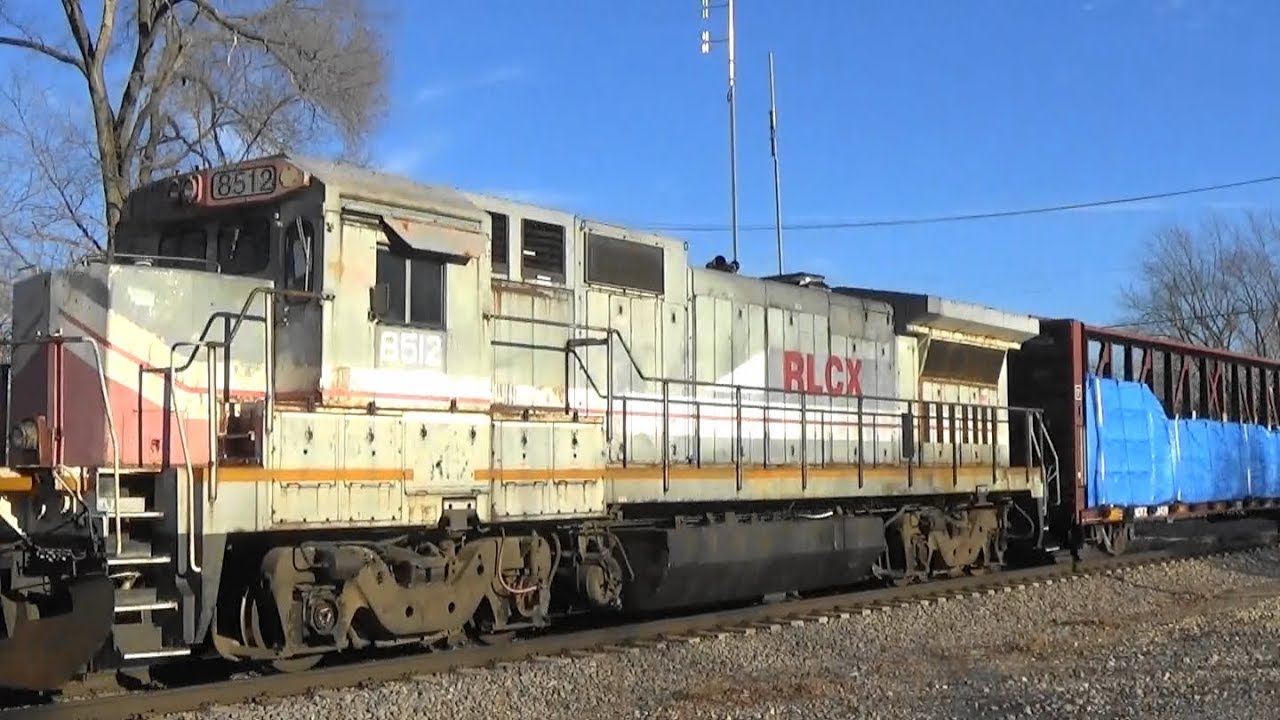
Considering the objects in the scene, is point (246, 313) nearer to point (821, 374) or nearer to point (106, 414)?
point (106, 414)

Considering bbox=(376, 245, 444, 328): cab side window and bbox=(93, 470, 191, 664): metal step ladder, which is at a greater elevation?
bbox=(376, 245, 444, 328): cab side window

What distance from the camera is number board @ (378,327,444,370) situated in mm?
8297

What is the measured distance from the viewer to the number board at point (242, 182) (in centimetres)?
808

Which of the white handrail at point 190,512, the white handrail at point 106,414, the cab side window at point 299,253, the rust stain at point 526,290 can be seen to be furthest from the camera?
the rust stain at point 526,290

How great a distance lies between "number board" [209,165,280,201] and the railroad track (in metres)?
3.03

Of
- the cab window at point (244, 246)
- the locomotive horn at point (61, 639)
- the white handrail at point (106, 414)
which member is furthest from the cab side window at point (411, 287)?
the locomotive horn at point (61, 639)

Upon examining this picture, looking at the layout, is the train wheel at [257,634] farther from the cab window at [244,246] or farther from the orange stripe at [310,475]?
the cab window at [244,246]

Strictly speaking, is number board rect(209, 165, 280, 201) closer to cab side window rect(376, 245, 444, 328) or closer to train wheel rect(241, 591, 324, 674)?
cab side window rect(376, 245, 444, 328)

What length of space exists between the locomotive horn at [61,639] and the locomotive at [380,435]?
0.05ft

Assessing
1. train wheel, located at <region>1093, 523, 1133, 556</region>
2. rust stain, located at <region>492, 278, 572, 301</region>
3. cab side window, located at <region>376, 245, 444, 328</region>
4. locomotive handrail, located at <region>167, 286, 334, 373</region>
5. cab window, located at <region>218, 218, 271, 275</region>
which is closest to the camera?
locomotive handrail, located at <region>167, 286, 334, 373</region>

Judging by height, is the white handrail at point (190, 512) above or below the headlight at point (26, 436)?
below

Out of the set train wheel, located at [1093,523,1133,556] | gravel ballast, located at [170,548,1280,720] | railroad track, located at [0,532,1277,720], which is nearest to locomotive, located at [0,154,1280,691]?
railroad track, located at [0,532,1277,720]

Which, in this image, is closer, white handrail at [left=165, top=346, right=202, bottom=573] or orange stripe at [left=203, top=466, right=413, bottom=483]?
white handrail at [left=165, top=346, right=202, bottom=573]

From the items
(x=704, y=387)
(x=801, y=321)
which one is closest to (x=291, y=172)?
(x=704, y=387)
